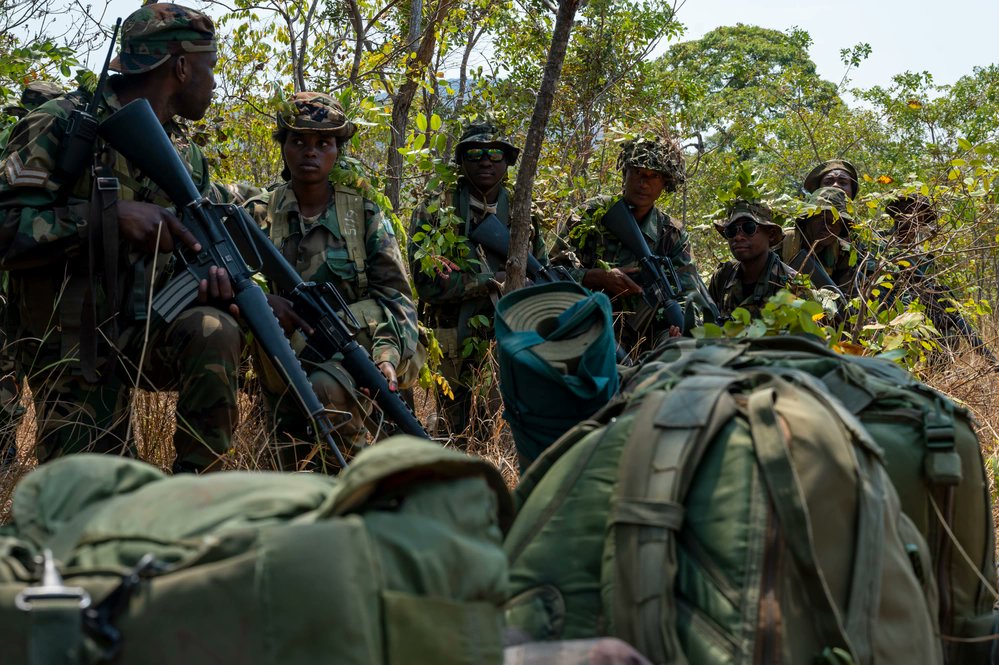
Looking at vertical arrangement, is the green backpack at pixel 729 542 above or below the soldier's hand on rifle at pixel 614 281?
below

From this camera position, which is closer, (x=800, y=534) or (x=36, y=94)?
(x=800, y=534)

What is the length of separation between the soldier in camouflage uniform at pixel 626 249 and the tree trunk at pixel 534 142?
2.64m

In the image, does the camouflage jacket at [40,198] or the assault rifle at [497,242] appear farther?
the assault rifle at [497,242]

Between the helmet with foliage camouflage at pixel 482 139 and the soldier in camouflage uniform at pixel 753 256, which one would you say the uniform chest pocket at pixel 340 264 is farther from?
the soldier in camouflage uniform at pixel 753 256

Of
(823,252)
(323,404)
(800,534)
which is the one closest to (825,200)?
(823,252)

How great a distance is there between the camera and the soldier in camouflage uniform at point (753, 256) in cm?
658

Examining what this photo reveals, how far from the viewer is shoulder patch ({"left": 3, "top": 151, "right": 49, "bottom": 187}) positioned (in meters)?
3.39

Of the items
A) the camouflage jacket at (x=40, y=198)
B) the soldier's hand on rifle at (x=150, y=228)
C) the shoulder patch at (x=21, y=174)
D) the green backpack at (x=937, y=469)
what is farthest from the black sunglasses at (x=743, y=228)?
the green backpack at (x=937, y=469)

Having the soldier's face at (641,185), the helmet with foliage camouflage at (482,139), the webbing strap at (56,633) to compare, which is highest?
the helmet with foliage camouflage at (482,139)

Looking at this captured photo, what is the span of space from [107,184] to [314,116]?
1.13 metres

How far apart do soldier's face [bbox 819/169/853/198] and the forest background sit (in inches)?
8.2

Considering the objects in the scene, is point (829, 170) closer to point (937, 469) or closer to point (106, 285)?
point (106, 285)

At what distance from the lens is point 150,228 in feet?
11.4

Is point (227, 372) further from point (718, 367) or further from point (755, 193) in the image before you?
point (755, 193)
